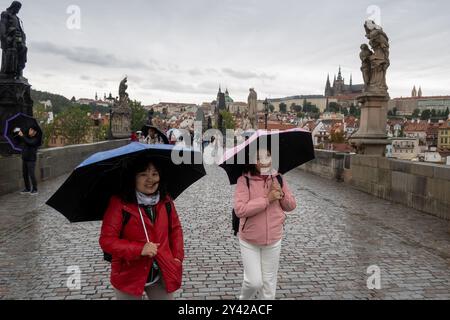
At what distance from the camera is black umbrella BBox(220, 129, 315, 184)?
12.2 ft

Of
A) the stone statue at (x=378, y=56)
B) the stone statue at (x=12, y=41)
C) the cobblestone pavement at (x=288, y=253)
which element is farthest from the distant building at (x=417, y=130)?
the cobblestone pavement at (x=288, y=253)

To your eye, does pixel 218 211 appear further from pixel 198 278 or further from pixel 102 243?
pixel 102 243

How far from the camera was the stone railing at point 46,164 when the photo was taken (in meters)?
10.6

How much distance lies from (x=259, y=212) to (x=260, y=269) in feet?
1.45

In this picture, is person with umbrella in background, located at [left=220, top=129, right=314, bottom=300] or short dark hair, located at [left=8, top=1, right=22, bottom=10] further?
short dark hair, located at [left=8, top=1, right=22, bottom=10]

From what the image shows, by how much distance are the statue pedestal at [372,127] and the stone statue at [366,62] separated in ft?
1.41

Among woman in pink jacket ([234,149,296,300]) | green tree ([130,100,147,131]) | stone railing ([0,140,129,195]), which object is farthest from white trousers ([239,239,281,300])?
green tree ([130,100,147,131])

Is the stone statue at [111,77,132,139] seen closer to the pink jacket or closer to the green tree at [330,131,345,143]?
the pink jacket

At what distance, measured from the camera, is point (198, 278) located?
5.04 meters

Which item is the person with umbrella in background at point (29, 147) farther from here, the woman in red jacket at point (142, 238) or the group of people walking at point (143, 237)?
the woman in red jacket at point (142, 238)

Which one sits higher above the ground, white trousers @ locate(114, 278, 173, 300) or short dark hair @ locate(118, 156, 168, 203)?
short dark hair @ locate(118, 156, 168, 203)

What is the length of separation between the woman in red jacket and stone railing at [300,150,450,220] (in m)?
6.93

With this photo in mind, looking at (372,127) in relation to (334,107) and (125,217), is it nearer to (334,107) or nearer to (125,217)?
(125,217)
